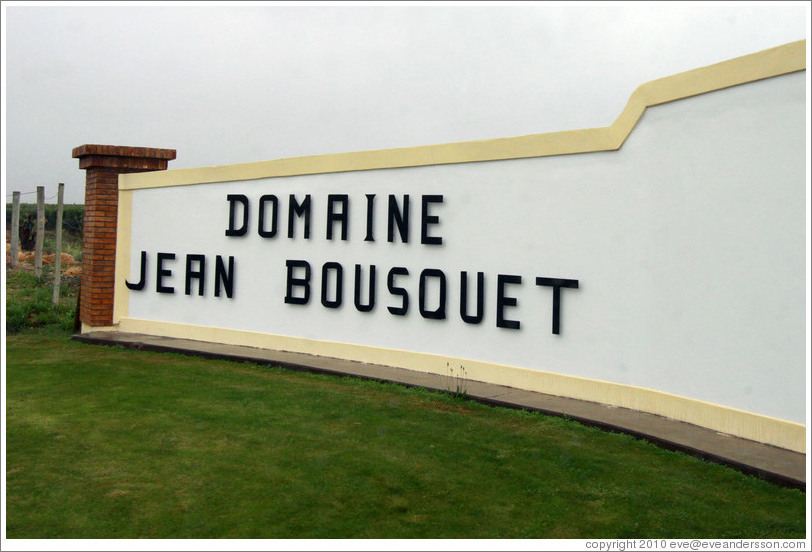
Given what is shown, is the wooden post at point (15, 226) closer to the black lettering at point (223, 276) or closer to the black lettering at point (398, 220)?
the black lettering at point (223, 276)

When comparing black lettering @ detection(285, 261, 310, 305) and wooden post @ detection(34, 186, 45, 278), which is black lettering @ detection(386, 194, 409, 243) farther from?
wooden post @ detection(34, 186, 45, 278)

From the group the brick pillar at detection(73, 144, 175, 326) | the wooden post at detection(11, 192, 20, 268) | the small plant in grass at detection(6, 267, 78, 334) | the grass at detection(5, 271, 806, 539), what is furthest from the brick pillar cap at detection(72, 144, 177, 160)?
the wooden post at detection(11, 192, 20, 268)

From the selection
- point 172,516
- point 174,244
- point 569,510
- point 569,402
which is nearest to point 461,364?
point 569,402

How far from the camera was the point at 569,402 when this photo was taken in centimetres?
848

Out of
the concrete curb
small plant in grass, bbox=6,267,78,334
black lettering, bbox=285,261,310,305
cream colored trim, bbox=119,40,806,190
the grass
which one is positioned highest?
cream colored trim, bbox=119,40,806,190

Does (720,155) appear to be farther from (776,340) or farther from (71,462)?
(71,462)

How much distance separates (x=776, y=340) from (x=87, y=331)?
11.9 m

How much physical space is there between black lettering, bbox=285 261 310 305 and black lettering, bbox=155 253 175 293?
2.89m

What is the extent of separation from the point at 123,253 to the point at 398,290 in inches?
257

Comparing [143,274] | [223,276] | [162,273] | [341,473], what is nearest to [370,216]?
[223,276]

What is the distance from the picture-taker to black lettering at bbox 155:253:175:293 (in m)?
13.7

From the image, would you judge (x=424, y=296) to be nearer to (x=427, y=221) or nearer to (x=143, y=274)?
(x=427, y=221)

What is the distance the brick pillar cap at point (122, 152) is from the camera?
13984mm

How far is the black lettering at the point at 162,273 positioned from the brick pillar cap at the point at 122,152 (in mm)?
2076
